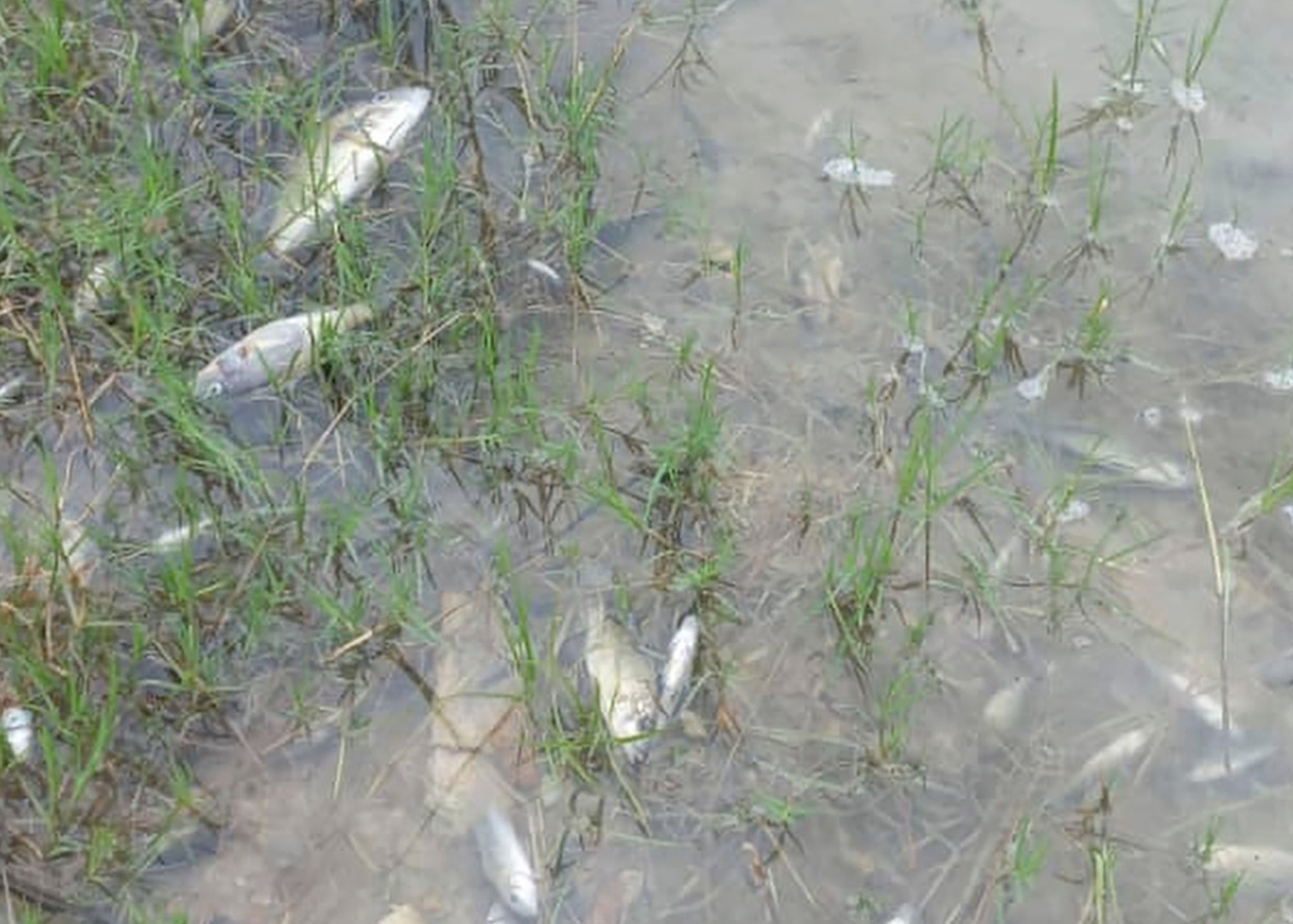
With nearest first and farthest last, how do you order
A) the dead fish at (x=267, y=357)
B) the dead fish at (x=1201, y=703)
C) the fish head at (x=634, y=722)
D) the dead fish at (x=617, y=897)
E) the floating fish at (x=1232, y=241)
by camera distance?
the dead fish at (x=617, y=897) → the fish head at (x=634, y=722) → the dead fish at (x=1201, y=703) → the dead fish at (x=267, y=357) → the floating fish at (x=1232, y=241)

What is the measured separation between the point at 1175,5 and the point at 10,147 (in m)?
2.59

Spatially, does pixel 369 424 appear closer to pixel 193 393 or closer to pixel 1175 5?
pixel 193 393

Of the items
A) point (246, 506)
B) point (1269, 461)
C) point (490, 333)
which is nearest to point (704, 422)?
point (490, 333)

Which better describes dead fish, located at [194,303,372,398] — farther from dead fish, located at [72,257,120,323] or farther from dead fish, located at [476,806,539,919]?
dead fish, located at [476,806,539,919]

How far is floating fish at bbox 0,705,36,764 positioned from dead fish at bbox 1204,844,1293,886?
73.8 inches

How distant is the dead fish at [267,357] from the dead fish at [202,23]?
0.85 metres

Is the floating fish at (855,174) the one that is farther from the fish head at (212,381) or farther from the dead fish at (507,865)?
the dead fish at (507,865)

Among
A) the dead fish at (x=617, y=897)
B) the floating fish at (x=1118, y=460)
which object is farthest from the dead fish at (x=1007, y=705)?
the dead fish at (x=617, y=897)

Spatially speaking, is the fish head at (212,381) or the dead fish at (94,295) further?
the dead fish at (94,295)

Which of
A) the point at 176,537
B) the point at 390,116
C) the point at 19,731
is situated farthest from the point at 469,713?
the point at 390,116

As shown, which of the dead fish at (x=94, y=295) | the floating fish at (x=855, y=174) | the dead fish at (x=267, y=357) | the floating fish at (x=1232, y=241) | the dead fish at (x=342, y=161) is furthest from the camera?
the floating fish at (x=855, y=174)

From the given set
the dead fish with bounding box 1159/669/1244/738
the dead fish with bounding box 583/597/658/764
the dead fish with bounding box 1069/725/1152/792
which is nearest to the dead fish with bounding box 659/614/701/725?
the dead fish with bounding box 583/597/658/764

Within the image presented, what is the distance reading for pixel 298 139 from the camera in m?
3.64

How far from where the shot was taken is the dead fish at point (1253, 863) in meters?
2.77
